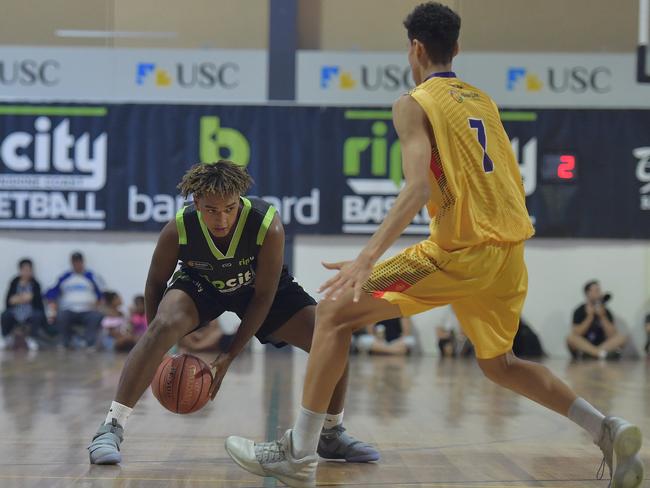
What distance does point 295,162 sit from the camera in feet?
42.0

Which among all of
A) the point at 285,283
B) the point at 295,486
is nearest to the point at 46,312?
the point at 285,283

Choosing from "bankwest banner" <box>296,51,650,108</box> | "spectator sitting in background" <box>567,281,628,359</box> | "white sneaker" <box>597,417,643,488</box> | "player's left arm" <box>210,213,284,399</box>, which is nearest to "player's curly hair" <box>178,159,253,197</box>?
"player's left arm" <box>210,213,284,399</box>

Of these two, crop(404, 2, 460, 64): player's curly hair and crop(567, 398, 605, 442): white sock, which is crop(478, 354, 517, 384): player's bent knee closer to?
crop(567, 398, 605, 442): white sock

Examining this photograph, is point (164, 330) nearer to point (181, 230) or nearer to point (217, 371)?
point (217, 371)

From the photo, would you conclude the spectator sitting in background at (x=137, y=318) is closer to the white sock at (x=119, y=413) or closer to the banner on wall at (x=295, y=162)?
the banner on wall at (x=295, y=162)

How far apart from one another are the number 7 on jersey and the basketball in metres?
1.43

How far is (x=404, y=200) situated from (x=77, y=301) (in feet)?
33.0

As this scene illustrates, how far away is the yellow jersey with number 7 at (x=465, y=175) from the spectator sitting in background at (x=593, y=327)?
9.51 m

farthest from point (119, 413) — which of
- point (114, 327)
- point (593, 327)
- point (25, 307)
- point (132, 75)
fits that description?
point (593, 327)

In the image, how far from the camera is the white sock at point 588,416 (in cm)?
329

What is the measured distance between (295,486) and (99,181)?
10000 mm

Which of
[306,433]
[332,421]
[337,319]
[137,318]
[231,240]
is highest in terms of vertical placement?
[231,240]

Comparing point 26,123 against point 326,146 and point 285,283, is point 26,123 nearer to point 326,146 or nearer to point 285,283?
point 326,146

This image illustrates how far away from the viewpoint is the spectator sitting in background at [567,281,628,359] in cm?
1234
